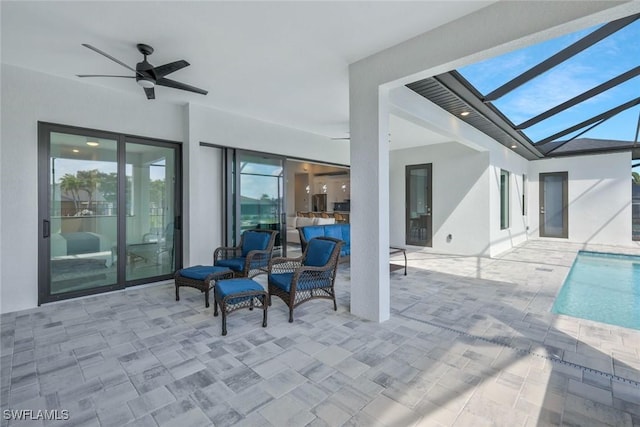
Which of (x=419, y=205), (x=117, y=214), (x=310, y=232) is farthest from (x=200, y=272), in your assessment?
(x=419, y=205)

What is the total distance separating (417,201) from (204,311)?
21.8ft

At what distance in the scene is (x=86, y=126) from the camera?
4.13 meters

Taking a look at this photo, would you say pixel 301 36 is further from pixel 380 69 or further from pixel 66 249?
pixel 66 249

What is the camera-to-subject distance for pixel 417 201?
857cm

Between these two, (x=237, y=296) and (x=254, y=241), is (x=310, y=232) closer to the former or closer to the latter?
(x=254, y=241)

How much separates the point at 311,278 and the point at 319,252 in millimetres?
405

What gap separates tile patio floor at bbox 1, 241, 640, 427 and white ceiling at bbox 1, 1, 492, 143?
2.98 m

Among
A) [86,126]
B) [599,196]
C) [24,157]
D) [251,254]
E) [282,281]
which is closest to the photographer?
[282,281]

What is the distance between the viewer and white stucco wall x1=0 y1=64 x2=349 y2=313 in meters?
3.60

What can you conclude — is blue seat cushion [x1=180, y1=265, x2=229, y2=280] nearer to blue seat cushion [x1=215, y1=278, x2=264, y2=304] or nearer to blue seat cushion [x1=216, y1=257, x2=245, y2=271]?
blue seat cushion [x1=216, y1=257, x2=245, y2=271]

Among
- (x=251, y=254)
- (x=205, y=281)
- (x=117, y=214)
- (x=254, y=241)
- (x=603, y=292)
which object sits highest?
(x=117, y=214)

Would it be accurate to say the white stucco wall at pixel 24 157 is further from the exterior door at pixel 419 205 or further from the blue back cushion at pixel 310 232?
the exterior door at pixel 419 205

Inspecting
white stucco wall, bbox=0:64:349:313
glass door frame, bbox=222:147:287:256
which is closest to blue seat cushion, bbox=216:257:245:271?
white stucco wall, bbox=0:64:349:313

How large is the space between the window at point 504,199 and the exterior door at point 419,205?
1.85 meters
